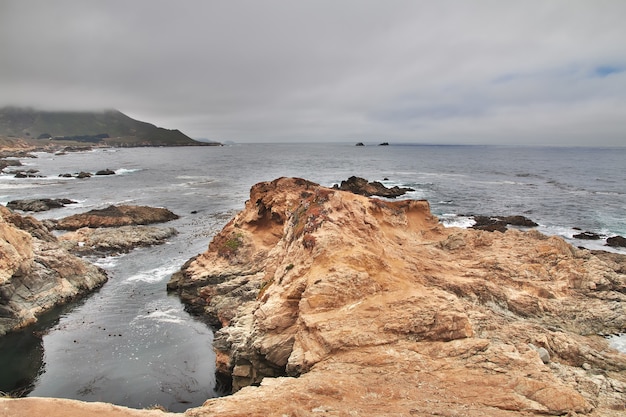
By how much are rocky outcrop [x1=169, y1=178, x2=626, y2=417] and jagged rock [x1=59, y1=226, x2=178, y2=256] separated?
20.8 meters

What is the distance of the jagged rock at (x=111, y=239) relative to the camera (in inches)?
1620

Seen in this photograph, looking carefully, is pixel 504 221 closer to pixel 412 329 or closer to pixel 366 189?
pixel 366 189

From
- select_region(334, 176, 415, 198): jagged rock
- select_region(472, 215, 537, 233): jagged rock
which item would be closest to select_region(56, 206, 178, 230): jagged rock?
select_region(334, 176, 415, 198): jagged rock

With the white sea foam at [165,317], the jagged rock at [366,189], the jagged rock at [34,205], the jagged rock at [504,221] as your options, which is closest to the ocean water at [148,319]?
the white sea foam at [165,317]

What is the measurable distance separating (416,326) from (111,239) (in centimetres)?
3866

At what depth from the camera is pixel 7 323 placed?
24.9m

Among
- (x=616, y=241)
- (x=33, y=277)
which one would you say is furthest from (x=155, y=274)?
(x=616, y=241)

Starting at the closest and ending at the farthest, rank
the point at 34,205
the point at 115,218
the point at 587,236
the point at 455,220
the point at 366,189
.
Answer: the point at 587,236 < the point at 115,218 < the point at 455,220 < the point at 34,205 < the point at 366,189

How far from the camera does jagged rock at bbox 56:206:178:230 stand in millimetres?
50625

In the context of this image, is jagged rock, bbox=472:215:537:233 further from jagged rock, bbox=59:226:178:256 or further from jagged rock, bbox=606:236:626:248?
jagged rock, bbox=59:226:178:256

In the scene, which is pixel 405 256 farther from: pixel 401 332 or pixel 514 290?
pixel 401 332

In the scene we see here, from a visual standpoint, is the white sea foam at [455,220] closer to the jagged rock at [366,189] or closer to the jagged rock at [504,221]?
the jagged rock at [504,221]

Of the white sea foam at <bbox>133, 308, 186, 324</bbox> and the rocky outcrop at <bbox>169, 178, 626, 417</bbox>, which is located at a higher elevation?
the rocky outcrop at <bbox>169, 178, 626, 417</bbox>

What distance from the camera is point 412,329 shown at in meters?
13.8
